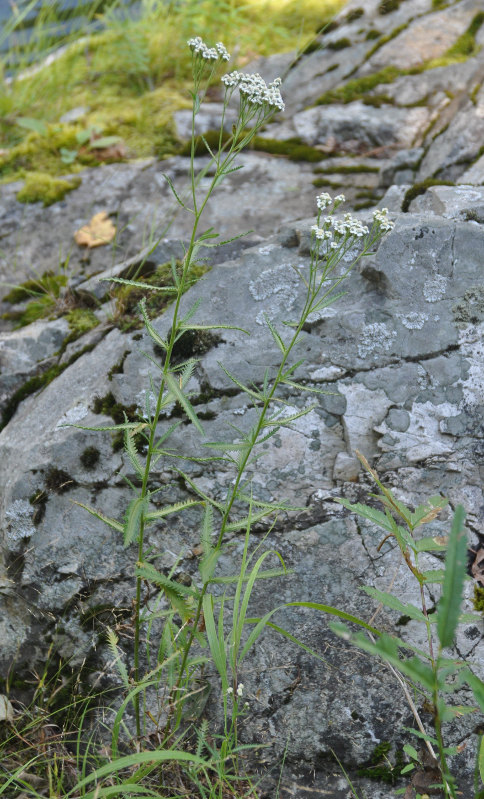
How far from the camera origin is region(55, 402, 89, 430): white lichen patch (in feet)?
8.68

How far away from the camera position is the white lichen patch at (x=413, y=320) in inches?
101

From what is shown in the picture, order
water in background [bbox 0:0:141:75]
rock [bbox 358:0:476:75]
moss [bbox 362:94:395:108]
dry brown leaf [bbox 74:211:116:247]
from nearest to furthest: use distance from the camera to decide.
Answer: dry brown leaf [bbox 74:211:116:247]
moss [bbox 362:94:395:108]
rock [bbox 358:0:476:75]
water in background [bbox 0:0:141:75]

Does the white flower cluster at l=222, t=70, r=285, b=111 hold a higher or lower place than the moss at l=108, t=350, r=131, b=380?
higher

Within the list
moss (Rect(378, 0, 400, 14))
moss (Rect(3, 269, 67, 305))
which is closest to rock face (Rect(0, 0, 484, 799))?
moss (Rect(3, 269, 67, 305))

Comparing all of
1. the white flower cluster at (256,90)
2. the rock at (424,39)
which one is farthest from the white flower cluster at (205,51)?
the rock at (424,39)

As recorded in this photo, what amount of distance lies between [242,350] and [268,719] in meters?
1.38

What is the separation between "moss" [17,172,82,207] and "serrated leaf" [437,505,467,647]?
3634 mm

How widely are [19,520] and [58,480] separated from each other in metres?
0.21

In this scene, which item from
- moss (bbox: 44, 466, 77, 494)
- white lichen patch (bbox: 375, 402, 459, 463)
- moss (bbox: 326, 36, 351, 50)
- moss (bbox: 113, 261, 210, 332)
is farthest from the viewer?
moss (bbox: 326, 36, 351, 50)

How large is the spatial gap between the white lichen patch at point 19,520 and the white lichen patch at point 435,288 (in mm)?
1808

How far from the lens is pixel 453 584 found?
1220mm

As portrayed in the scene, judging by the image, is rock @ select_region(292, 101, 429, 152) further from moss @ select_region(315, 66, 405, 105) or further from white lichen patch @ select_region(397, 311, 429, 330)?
white lichen patch @ select_region(397, 311, 429, 330)

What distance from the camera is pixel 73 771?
2148 mm

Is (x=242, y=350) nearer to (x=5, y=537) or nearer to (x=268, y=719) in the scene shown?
(x=5, y=537)
